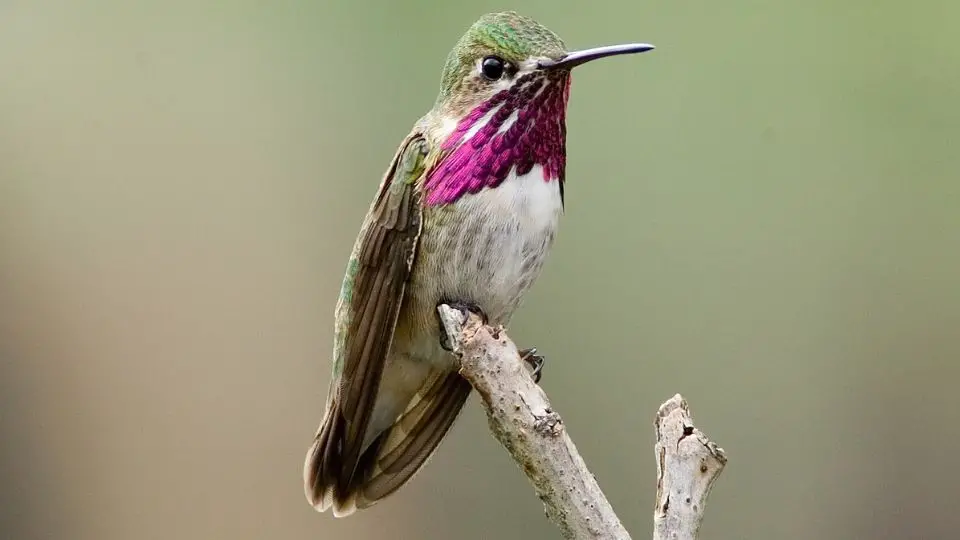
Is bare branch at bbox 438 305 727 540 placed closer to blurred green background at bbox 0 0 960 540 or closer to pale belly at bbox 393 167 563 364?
pale belly at bbox 393 167 563 364

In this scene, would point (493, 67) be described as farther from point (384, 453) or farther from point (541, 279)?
point (541, 279)

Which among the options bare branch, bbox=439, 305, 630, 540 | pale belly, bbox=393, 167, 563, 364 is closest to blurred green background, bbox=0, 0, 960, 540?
pale belly, bbox=393, 167, 563, 364

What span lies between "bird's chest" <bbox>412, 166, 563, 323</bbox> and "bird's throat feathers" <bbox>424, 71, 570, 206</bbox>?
0.06 feet

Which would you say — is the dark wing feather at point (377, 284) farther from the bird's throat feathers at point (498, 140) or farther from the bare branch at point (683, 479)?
the bare branch at point (683, 479)

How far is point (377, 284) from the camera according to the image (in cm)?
147

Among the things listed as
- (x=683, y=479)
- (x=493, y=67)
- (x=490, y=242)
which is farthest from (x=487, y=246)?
(x=683, y=479)

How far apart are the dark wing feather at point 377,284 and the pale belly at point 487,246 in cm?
4

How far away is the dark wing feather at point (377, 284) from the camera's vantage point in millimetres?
1446

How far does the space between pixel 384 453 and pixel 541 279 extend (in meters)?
0.85

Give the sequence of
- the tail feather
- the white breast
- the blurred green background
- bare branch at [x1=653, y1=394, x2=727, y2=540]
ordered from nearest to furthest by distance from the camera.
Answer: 1. bare branch at [x1=653, y1=394, x2=727, y2=540]
2. the white breast
3. the tail feather
4. the blurred green background

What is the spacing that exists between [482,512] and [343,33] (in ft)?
4.47

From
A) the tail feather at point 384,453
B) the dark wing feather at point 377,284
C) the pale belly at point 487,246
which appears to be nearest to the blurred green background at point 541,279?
the tail feather at point 384,453

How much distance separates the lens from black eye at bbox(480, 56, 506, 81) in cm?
143

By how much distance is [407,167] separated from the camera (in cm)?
146
